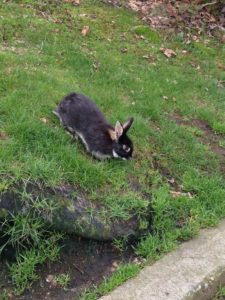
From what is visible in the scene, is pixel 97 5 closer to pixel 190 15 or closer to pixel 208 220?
pixel 190 15

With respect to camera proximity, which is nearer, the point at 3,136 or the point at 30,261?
the point at 30,261

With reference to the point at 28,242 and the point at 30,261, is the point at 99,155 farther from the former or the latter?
the point at 30,261

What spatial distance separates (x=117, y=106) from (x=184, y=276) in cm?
266

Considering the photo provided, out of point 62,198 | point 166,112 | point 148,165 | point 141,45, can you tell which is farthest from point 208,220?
point 141,45

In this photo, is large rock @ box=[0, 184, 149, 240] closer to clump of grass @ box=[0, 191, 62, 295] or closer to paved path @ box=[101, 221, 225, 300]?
clump of grass @ box=[0, 191, 62, 295]

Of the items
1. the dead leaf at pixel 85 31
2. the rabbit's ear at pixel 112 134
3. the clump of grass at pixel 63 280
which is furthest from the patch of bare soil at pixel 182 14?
the clump of grass at pixel 63 280

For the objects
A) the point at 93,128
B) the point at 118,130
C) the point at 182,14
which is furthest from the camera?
the point at 182,14

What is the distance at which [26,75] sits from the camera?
6.21m

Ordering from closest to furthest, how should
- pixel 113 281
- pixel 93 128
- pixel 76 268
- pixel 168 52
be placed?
pixel 113 281
pixel 76 268
pixel 93 128
pixel 168 52

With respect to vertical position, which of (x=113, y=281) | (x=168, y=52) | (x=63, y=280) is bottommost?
(x=63, y=280)

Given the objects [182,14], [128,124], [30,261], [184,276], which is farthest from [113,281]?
[182,14]

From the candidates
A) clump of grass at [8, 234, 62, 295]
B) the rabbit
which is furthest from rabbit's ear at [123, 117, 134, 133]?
clump of grass at [8, 234, 62, 295]

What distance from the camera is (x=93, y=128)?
540 cm

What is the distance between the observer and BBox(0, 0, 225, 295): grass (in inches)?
191
